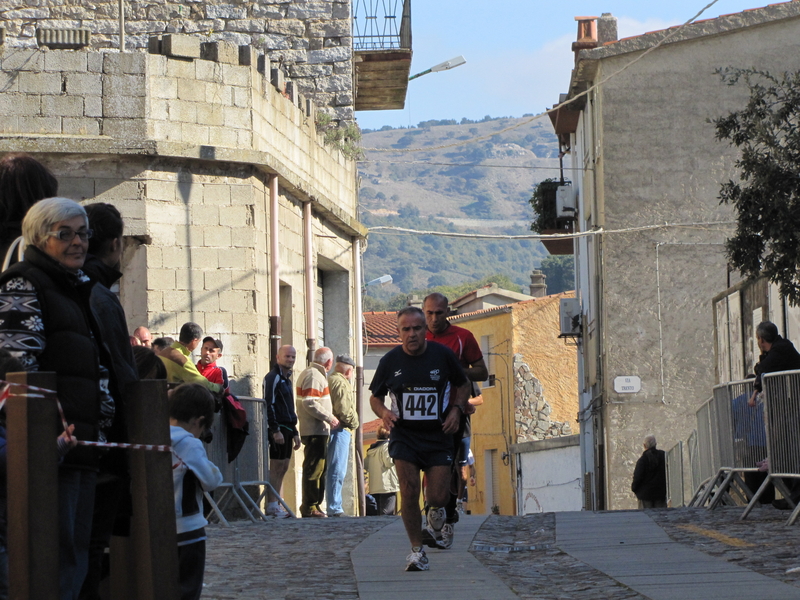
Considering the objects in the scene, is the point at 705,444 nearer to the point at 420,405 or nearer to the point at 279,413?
the point at 279,413

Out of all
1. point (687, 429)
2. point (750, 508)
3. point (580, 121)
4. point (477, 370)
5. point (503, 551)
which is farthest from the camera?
point (580, 121)

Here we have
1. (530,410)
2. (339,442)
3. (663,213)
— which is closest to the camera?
(339,442)

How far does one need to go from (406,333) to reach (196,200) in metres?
7.67

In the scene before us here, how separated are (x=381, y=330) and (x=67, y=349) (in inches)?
2033

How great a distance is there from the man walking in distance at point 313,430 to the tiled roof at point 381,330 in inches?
1399

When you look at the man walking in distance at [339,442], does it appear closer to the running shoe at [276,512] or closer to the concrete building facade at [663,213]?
the running shoe at [276,512]

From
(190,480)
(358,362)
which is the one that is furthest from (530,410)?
(190,480)

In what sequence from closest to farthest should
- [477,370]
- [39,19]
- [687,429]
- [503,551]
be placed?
[503,551] → [477,370] → [39,19] → [687,429]

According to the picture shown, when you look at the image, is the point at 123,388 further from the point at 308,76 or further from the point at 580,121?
the point at 580,121

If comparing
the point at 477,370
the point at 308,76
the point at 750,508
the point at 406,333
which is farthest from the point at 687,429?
the point at 406,333

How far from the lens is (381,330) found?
183ft

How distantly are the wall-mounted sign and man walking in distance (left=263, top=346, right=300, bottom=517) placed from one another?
1169 centimetres

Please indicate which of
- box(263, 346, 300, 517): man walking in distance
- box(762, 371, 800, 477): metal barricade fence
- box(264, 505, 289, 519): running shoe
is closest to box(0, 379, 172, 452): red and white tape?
box(762, 371, 800, 477): metal barricade fence

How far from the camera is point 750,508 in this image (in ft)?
35.3
